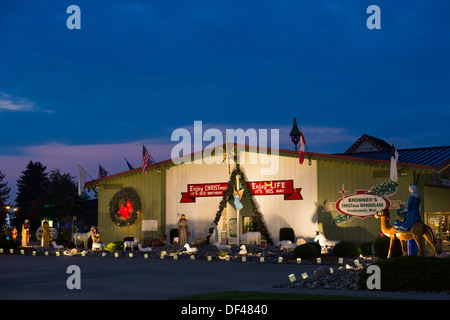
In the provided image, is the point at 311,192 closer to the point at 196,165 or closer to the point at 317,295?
the point at 196,165

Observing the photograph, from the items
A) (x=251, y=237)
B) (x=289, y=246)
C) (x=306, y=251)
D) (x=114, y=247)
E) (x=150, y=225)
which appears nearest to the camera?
(x=306, y=251)

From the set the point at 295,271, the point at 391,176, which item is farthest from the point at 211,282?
the point at 391,176

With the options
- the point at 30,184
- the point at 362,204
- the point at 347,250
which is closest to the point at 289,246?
the point at 347,250

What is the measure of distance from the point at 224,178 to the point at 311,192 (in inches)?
228

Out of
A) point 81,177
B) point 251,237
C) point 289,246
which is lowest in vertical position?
point 289,246

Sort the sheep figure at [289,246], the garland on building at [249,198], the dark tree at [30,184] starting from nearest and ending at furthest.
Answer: the sheep figure at [289,246] < the garland on building at [249,198] < the dark tree at [30,184]

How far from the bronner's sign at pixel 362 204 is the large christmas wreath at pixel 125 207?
548 inches

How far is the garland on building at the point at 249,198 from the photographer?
116 feet

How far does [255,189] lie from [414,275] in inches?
864

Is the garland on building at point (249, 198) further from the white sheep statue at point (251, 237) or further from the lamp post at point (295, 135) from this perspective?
the lamp post at point (295, 135)

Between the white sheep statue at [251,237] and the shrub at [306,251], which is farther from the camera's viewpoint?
the white sheep statue at [251,237]

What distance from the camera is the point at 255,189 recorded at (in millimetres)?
36094

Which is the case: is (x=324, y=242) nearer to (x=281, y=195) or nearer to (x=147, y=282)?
(x=281, y=195)

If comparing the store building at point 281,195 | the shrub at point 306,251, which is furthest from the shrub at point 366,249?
the shrub at point 306,251
